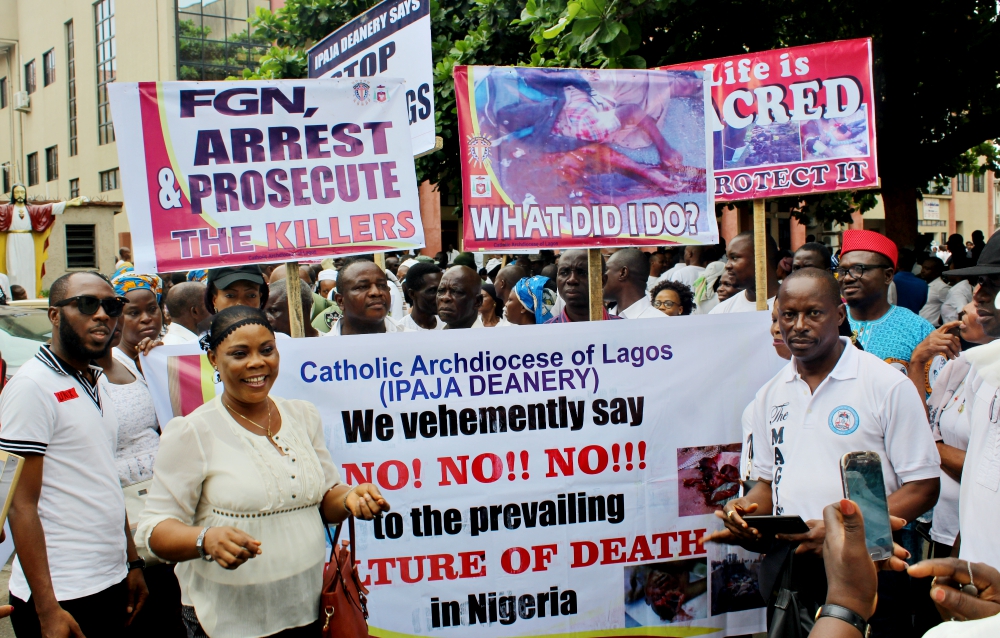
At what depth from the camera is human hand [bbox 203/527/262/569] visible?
2.49m

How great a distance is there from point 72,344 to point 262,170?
1.21m

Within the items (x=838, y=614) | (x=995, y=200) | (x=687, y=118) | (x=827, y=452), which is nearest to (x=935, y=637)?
(x=838, y=614)

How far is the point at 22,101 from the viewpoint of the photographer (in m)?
33.2

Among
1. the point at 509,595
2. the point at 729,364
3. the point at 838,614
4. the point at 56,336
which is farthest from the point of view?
the point at 729,364

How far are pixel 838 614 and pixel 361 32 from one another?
5.69 m

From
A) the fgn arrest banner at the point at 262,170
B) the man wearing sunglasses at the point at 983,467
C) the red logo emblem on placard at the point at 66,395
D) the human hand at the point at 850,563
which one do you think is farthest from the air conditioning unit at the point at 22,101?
the human hand at the point at 850,563

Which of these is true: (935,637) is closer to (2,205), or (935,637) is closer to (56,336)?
(56,336)

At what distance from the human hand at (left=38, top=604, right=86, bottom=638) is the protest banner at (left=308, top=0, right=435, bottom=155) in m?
3.86

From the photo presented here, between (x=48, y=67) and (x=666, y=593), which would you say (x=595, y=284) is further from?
(x=48, y=67)

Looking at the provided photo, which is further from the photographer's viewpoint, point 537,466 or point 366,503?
point 537,466

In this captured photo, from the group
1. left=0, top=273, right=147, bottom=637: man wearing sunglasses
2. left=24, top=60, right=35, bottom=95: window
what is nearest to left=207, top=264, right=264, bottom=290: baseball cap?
left=0, top=273, right=147, bottom=637: man wearing sunglasses

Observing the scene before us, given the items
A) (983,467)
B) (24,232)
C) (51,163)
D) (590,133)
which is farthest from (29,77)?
(983,467)

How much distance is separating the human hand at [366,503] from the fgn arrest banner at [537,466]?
1.02m

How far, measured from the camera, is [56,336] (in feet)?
10.3
